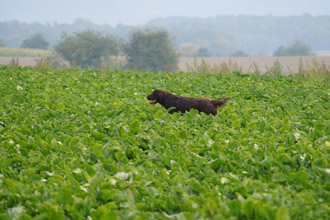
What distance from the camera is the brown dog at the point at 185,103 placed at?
5.37 m

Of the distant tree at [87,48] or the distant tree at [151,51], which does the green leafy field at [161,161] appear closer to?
the distant tree at [151,51]

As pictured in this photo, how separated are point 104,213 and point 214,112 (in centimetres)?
317

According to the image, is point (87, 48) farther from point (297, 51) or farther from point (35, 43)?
point (297, 51)

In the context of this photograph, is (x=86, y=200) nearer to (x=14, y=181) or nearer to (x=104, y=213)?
(x=104, y=213)

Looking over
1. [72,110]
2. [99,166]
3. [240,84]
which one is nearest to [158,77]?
[240,84]

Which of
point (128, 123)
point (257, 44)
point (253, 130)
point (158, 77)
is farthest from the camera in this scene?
point (257, 44)

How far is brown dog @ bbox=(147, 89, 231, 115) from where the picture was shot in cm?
537

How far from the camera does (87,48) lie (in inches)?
1732

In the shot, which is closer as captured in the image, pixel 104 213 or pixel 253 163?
pixel 104 213

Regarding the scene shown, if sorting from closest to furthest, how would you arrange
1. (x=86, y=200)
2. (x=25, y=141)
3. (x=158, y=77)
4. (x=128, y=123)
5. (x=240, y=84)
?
(x=86, y=200), (x=25, y=141), (x=128, y=123), (x=240, y=84), (x=158, y=77)

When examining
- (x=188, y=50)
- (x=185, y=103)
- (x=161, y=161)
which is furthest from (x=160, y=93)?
(x=188, y=50)

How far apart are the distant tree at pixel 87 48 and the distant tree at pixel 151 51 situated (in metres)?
3.57

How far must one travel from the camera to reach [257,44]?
12988 cm

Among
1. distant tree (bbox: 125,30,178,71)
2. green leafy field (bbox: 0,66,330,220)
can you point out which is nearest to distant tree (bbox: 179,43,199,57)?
distant tree (bbox: 125,30,178,71)
